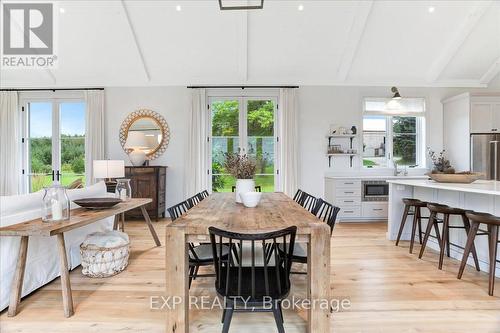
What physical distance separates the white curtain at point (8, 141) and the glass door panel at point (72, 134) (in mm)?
896

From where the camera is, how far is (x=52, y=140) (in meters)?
5.98

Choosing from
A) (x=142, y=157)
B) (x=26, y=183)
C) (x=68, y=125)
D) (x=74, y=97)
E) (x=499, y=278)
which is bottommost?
(x=499, y=278)

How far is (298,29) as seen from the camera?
15.9 ft

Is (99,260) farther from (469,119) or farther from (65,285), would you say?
(469,119)

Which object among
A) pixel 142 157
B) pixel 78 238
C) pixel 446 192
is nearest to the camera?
pixel 78 238

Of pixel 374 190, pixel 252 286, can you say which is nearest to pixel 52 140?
pixel 252 286

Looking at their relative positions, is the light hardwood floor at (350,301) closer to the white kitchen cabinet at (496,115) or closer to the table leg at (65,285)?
the table leg at (65,285)

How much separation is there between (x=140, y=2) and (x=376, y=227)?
5.43 m

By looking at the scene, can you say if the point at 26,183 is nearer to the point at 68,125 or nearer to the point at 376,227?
the point at 68,125

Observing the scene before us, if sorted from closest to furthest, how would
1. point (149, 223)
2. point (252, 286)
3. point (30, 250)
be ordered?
1. point (252, 286)
2. point (30, 250)
3. point (149, 223)

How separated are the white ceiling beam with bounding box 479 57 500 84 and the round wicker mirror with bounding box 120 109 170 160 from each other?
6669 millimetres

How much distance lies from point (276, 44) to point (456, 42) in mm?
3226

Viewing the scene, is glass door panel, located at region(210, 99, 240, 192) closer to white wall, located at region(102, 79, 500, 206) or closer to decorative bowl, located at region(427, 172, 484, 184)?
white wall, located at region(102, 79, 500, 206)

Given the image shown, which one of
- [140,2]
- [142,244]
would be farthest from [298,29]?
[142,244]
